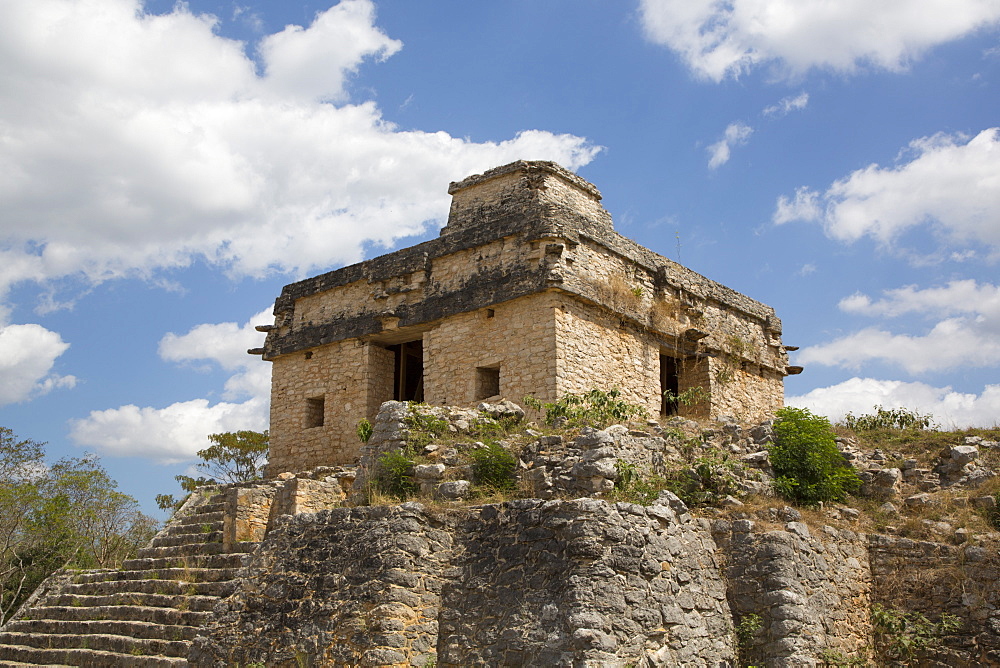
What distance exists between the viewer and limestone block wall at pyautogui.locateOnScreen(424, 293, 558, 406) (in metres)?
12.6

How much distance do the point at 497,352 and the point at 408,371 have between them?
3.81 meters

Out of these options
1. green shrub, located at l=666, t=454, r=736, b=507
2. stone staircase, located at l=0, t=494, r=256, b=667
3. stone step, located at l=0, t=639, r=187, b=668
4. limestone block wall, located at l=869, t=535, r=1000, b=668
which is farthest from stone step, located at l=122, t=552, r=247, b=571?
limestone block wall, located at l=869, t=535, r=1000, b=668

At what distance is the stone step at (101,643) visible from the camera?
9.63 m

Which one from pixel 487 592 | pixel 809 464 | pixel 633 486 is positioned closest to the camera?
pixel 487 592

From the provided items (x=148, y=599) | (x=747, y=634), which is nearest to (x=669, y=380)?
(x=747, y=634)

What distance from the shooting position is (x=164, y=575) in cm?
1130

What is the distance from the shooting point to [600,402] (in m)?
11.2

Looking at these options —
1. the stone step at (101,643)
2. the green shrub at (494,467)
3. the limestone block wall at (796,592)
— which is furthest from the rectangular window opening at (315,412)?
the limestone block wall at (796,592)

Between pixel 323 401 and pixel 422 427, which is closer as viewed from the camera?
pixel 422 427

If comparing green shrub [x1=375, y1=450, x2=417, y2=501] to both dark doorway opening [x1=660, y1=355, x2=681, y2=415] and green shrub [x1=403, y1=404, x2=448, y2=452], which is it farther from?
dark doorway opening [x1=660, y1=355, x2=681, y2=415]

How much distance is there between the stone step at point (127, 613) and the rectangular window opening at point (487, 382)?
16.8 ft

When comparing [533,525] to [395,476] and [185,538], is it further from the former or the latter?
[185,538]

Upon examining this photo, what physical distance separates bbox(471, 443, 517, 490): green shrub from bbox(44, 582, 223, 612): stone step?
115 inches

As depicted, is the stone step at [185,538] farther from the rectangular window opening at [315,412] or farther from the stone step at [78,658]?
the rectangular window opening at [315,412]
